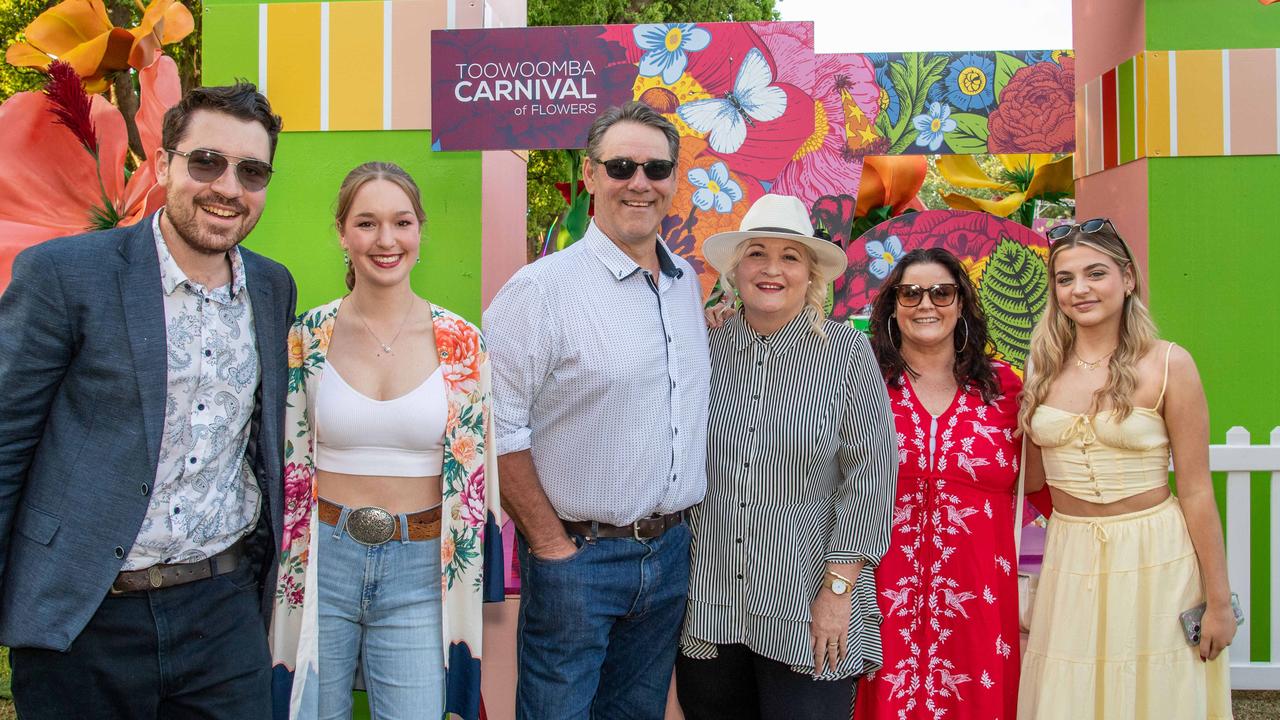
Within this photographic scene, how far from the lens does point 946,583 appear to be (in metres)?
2.93

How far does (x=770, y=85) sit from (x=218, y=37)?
236 cm

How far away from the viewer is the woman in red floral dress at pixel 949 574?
2.92 metres

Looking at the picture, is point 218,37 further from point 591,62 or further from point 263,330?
point 263,330

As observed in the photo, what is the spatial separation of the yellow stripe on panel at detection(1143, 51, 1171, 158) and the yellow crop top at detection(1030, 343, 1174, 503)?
1.61 m

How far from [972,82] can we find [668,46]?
1725 millimetres

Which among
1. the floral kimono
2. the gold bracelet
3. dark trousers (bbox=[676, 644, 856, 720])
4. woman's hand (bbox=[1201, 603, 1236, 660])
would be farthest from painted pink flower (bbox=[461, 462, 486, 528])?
woman's hand (bbox=[1201, 603, 1236, 660])

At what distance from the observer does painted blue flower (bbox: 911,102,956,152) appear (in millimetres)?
4727

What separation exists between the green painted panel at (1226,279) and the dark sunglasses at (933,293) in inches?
65.2

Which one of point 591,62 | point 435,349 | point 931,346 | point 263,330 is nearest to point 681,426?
point 435,349

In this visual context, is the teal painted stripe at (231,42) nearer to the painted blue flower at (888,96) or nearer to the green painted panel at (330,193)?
the green painted panel at (330,193)

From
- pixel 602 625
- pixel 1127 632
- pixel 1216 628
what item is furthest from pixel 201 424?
pixel 1216 628

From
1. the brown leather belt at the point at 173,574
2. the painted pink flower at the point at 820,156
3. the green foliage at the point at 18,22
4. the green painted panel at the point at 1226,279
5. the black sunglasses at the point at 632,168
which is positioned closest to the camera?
the brown leather belt at the point at 173,574

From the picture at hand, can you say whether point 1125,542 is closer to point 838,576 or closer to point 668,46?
point 838,576

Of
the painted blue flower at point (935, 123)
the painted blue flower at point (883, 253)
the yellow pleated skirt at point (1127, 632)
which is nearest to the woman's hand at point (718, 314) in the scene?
the yellow pleated skirt at point (1127, 632)
